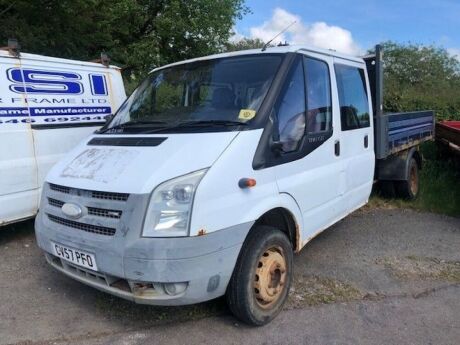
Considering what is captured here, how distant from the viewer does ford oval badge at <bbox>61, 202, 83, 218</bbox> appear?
3373 millimetres

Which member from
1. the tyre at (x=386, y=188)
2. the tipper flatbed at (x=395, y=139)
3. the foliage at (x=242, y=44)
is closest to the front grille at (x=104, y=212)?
the tipper flatbed at (x=395, y=139)

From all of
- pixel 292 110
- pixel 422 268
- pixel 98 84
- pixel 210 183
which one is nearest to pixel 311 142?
pixel 292 110

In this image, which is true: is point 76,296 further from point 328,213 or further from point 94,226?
point 328,213

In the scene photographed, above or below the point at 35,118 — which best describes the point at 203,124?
below

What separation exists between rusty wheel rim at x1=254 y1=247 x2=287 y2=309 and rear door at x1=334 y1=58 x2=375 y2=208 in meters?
1.53

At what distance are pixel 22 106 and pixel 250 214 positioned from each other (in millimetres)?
3336

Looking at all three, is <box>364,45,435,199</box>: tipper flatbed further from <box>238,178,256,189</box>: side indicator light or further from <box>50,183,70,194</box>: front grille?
<box>50,183,70,194</box>: front grille

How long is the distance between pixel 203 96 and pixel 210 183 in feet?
4.04

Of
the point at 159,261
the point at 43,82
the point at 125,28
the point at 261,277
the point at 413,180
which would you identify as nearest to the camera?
the point at 159,261

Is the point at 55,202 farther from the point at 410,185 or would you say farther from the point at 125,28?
the point at 125,28

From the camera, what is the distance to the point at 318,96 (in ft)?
14.5

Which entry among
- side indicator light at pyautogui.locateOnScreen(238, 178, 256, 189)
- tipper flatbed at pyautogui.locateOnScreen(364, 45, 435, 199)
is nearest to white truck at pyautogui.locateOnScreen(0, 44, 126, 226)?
side indicator light at pyautogui.locateOnScreen(238, 178, 256, 189)

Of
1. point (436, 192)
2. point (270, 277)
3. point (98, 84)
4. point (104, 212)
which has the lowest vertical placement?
point (436, 192)

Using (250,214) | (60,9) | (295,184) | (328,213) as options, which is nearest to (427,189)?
(328,213)
